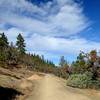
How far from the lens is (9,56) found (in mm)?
92688

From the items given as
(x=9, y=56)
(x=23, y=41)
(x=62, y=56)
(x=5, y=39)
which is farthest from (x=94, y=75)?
(x=62, y=56)

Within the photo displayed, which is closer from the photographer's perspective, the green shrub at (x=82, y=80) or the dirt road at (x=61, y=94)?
the dirt road at (x=61, y=94)

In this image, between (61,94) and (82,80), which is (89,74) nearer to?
(82,80)

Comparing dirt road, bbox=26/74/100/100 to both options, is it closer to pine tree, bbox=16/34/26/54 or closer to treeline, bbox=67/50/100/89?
treeline, bbox=67/50/100/89

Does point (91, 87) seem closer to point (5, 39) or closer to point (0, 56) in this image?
point (0, 56)

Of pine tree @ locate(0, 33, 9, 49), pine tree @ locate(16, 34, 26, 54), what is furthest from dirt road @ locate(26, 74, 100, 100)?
pine tree @ locate(16, 34, 26, 54)

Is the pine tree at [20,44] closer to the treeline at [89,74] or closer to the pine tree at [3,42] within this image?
the pine tree at [3,42]

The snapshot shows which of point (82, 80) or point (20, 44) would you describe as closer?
point (82, 80)

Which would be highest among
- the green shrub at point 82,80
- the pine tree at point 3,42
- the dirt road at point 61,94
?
the pine tree at point 3,42

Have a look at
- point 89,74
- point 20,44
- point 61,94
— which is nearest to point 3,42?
point 20,44

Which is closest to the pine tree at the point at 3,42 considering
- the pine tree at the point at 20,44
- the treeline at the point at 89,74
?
the pine tree at the point at 20,44

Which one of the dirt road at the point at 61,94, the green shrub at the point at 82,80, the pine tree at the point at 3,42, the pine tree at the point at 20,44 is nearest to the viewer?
the dirt road at the point at 61,94

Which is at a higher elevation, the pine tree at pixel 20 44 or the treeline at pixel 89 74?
the pine tree at pixel 20 44

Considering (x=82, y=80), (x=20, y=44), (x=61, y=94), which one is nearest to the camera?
(x=61, y=94)
